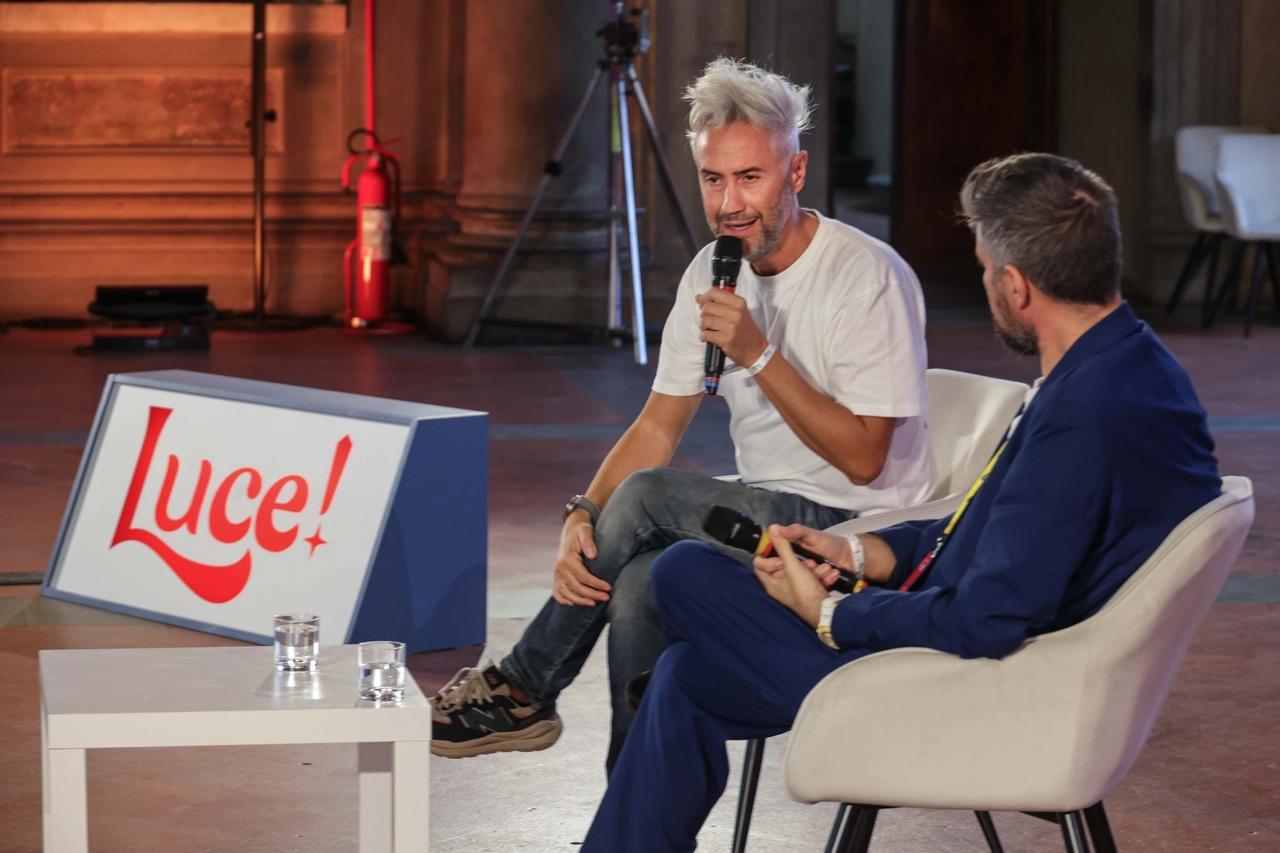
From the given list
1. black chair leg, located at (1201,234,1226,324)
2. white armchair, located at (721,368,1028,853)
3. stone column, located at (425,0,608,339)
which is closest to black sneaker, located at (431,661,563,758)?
white armchair, located at (721,368,1028,853)

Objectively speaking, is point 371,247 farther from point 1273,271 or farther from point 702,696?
point 702,696

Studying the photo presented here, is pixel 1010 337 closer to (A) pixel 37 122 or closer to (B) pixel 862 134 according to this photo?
(A) pixel 37 122

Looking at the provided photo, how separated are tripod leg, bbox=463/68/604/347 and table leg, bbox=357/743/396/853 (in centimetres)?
573

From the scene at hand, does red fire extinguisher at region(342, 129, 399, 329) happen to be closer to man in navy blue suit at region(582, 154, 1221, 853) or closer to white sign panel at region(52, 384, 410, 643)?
white sign panel at region(52, 384, 410, 643)

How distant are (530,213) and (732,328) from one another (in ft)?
18.8

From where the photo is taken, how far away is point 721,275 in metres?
A: 2.59

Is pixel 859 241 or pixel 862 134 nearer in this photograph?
pixel 859 241

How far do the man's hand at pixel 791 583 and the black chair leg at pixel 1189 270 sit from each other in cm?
814

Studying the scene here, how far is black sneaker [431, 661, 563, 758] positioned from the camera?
2.72 meters

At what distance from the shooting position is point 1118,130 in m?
10.9

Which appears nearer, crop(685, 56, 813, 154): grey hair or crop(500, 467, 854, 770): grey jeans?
crop(500, 467, 854, 770): grey jeans

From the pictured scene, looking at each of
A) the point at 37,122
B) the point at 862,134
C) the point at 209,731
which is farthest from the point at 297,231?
the point at 862,134

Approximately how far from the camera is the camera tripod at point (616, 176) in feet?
25.1

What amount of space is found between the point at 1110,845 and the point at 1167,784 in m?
0.93
